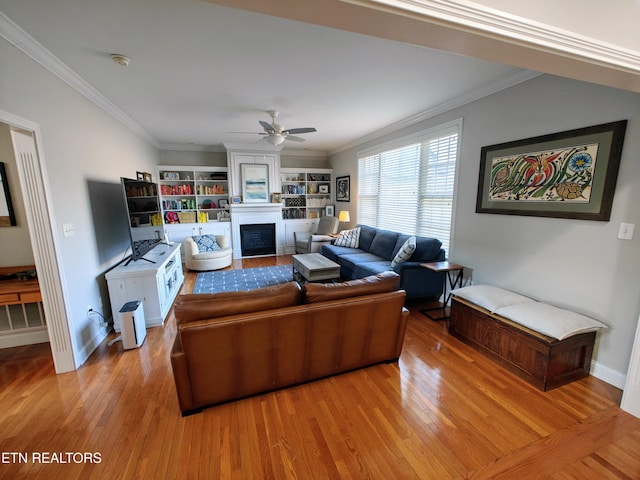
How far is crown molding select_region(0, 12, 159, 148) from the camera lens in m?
1.76

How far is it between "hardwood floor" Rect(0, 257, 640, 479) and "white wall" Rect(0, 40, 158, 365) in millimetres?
587

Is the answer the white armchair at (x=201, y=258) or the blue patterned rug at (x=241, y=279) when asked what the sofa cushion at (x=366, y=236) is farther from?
the white armchair at (x=201, y=258)

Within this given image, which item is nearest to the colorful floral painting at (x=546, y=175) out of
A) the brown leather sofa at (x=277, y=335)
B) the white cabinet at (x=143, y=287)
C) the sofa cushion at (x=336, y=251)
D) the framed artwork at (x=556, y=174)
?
the framed artwork at (x=556, y=174)

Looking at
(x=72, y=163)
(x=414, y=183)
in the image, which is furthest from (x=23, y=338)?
(x=414, y=183)

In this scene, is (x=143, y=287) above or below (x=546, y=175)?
below

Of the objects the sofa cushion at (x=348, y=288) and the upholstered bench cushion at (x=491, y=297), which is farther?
the upholstered bench cushion at (x=491, y=297)

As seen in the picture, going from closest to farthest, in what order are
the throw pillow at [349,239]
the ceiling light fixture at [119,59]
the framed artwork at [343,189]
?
the ceiling light fixture at [119,59] → the throw pillow at [349,239] → the framed artwork at [343,189]

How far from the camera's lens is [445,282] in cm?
348

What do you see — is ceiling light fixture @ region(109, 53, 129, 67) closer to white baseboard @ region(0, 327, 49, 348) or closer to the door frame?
the door frame

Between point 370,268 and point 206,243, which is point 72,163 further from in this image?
point 370,268

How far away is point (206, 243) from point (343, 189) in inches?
130

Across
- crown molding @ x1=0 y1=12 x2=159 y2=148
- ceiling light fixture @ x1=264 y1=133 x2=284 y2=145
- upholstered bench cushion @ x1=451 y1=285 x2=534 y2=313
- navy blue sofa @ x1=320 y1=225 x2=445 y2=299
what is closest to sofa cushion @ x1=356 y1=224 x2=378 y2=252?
navy blue sofa @ x1=320 y1=225 x2=445 y2=299

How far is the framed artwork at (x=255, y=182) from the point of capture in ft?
19.4

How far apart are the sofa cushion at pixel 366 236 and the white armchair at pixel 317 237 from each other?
2.53ft
